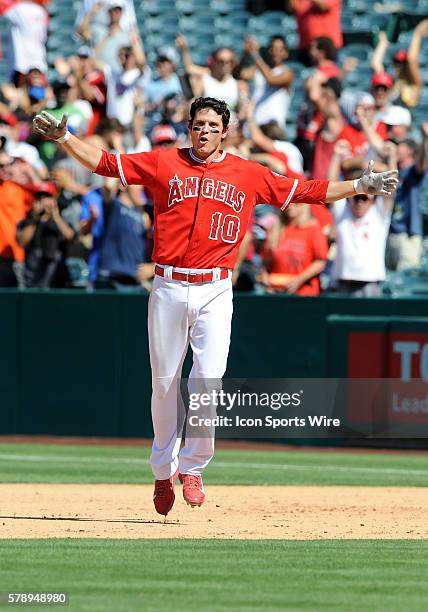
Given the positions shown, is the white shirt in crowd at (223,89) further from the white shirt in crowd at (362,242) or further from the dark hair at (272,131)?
the white shirt in crowd at (362,242)

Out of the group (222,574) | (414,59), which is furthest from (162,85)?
(222,574)

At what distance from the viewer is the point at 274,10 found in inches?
825

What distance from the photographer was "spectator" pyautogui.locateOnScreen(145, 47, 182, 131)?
1778 centimetres

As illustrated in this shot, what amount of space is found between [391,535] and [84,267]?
9.05 metres

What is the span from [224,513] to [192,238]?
2020 mm

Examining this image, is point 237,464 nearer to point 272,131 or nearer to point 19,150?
point 272,131

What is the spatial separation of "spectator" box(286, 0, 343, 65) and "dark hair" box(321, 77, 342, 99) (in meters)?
1.59

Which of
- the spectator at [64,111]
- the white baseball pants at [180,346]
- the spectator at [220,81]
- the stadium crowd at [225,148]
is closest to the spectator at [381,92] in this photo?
the stadium crowd at [225,148]

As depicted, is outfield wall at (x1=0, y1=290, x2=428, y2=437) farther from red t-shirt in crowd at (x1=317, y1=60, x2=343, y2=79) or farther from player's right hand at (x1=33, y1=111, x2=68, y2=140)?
player's right hand at (x1=33, y1=111, x2=68, y2=140)

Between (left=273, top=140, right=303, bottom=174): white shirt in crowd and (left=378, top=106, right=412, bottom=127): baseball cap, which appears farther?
(left=378, top=106, right=412, bottom=127): baseball cap

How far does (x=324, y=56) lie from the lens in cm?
1741

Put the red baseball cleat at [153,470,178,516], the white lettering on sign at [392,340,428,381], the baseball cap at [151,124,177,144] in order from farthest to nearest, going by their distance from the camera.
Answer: the baseball cap at [151,124,177,144]
the white lettering on sign at [392,340,428,381]
the red baseball cleat at [153,470,178,516]

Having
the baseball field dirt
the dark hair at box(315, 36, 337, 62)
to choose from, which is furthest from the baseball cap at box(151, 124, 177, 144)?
the baseball field dirt

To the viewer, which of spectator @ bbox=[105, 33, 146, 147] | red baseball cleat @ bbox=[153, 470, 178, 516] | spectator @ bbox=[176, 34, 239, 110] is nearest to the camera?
red baseball cleat @ bbox=[153, 470, 178, 516]
